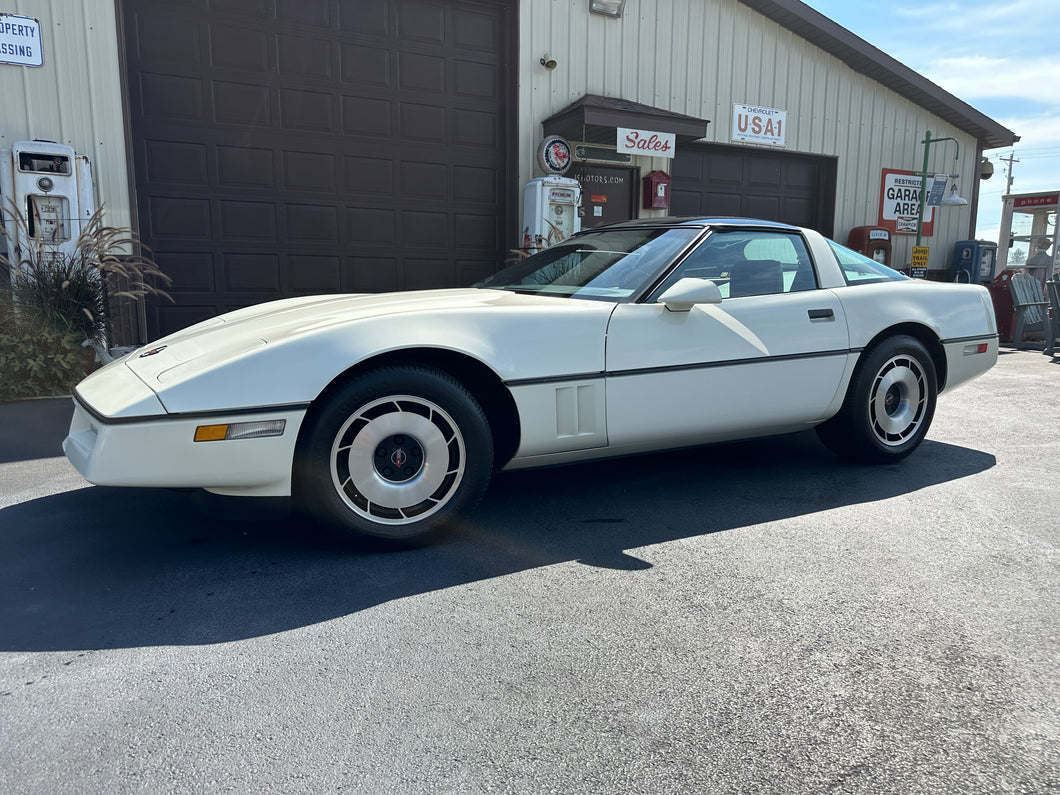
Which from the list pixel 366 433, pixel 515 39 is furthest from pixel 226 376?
pixel 515 39

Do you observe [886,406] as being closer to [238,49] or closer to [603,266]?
[603,266]

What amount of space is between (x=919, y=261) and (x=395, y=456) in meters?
12.2

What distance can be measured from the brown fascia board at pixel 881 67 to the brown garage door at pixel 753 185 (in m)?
1.52

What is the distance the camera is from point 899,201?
12594 millimetres

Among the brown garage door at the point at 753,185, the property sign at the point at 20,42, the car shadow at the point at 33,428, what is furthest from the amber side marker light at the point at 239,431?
the brown garage door at the point at 753,185

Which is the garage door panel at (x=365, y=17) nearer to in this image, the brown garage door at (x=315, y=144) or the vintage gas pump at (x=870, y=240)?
the brown garage door at (x=315, y=144)

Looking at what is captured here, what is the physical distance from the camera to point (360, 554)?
9.23 feet

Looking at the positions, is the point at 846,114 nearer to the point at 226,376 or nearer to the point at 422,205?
the point at 422,205

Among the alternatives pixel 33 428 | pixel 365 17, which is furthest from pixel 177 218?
pixel 33 428

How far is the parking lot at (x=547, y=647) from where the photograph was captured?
163 cm

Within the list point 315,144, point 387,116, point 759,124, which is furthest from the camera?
point 759,124

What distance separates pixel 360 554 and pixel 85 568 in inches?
37.3

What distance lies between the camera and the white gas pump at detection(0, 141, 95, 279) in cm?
655

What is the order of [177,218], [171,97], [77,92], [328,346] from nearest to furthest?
[328,346] → [77,92] → [171,97] → [177,218]
